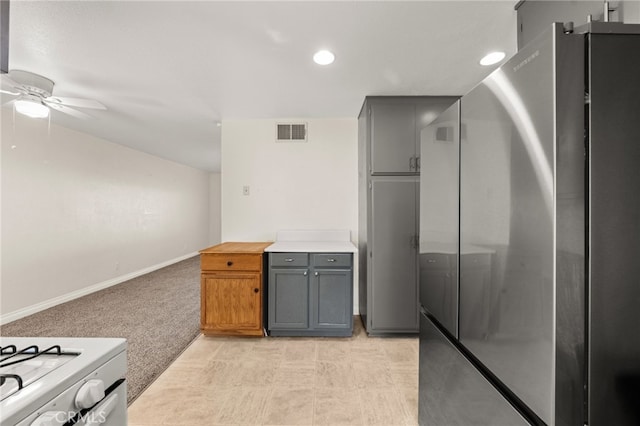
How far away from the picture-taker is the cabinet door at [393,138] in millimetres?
2791

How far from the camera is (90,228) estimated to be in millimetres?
4215

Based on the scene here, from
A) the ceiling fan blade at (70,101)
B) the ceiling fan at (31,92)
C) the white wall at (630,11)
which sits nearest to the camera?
the white wall at (630,11)

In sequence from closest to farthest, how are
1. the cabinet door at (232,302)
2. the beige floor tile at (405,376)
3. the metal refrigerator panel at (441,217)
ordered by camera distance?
the metal refrigerator panel at (441,217)
the beige floor tile at (405,376)
the cabinet door at (232,302)

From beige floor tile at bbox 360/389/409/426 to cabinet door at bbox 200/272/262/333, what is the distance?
1.25 metres

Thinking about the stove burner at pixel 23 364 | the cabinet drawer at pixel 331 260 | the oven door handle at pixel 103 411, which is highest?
the stove burner at pixel 23 364

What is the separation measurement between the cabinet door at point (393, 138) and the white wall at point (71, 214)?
408 cm

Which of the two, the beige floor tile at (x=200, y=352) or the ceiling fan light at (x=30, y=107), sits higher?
the ceiling fan light at (x=30, y=107)

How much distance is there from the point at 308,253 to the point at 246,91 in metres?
1.67

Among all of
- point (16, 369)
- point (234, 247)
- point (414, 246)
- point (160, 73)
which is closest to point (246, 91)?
point (160, 73)

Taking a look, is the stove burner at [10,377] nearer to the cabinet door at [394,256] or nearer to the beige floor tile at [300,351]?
the beige floor tile at [300,351]

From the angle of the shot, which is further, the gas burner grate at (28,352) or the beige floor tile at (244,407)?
the beige floor tile at (244,407)

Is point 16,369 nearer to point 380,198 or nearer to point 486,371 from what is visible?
point 486,371

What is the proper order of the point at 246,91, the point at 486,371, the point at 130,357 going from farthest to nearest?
the point at 246,91, the point at 130,357, the point at 486,371

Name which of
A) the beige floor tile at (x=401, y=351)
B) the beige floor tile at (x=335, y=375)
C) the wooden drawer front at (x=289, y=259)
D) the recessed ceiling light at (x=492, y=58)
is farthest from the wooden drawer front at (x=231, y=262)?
the recessed ceiling light at (x=492, y=58)
